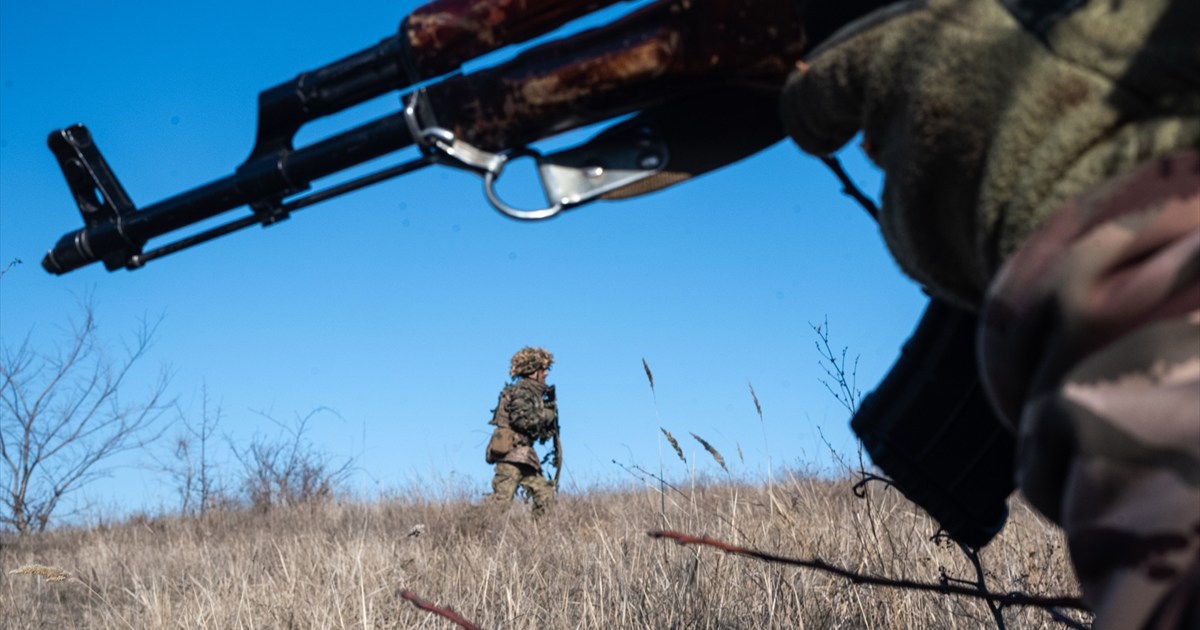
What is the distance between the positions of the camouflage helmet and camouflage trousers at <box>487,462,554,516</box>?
122 cm

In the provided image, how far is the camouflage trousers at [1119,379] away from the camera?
2.22 feet

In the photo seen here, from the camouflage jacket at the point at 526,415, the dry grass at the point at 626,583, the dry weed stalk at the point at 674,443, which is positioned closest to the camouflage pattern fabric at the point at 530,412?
the camouflage jacket at the point at 526,415

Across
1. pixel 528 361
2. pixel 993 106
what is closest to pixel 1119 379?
Answer: pixel 993 106

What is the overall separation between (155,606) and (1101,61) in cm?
342

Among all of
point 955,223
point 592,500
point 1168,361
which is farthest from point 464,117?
point 592,500

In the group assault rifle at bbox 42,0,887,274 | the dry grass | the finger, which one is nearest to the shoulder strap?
the dry grass

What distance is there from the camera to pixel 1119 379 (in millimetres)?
700

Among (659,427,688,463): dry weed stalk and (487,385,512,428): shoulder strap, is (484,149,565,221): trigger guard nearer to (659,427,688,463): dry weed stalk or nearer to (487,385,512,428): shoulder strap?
(659,427,688,463): dry weed stalk

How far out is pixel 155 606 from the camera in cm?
352

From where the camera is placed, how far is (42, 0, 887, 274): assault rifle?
135 centimetres

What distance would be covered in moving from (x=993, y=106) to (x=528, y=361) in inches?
440

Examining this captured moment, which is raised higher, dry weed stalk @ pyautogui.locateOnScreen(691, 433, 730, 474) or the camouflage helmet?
the camouflage helmet

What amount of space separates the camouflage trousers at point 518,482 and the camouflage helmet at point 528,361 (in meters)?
1.22

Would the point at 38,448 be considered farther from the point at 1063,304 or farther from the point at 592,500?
the point at 1063,304
